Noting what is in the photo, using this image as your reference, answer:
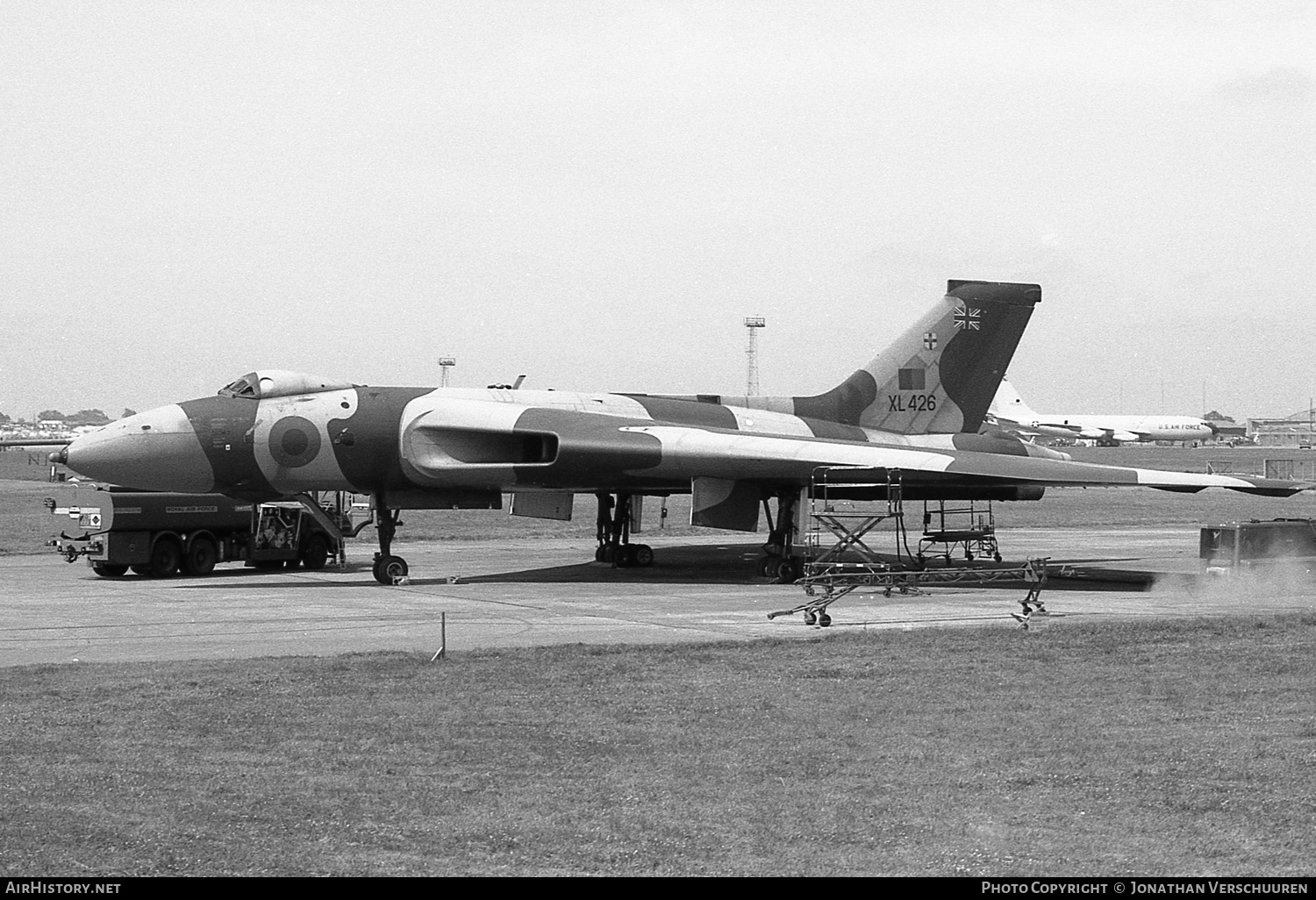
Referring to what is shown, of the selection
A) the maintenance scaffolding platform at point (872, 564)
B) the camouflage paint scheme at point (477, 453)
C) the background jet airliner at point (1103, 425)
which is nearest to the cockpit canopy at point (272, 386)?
the camouflage paint scheme at point (477, 453)

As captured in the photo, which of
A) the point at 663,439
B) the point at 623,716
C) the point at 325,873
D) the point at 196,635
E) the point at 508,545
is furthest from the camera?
the point at 508,545

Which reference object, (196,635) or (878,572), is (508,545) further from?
(196,635)

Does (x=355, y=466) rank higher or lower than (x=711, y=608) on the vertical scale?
higher

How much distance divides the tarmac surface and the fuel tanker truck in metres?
0.45

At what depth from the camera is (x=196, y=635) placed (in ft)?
53.8

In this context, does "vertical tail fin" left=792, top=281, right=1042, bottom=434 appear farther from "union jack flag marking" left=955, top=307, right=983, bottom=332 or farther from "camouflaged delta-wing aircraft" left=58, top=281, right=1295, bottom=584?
"camouflaged delta-wing aircraft" left=58, top=281, right=1295, bottom=584

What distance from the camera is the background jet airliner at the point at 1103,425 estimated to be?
147 metres

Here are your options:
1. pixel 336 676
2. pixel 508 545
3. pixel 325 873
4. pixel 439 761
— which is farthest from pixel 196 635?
pixel 508 545

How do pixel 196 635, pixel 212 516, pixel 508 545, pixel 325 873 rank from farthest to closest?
pixel 508 545 → pixel 212 516 → pixel 196 635 → pixel 325 873

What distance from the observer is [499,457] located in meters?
24.8

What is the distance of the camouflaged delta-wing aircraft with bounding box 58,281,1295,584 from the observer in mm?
22891

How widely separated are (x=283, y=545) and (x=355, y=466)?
4008 millimetres

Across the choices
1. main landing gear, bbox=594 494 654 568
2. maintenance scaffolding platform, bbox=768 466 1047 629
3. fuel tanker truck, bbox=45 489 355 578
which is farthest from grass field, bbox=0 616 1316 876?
main landing gear, bbox=594 494 654 568
